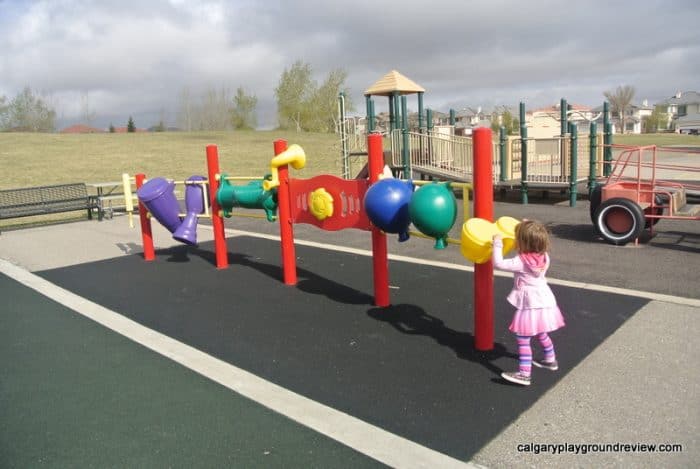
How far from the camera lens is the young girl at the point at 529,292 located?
153 inches

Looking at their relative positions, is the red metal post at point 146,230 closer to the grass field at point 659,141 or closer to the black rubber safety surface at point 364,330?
the black rubber safety surface at point 364,330

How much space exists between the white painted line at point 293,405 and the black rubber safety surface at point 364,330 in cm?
9

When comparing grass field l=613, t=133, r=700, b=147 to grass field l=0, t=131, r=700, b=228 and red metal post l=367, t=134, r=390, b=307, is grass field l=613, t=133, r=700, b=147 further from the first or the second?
red metal post l=367, t=134, r=390, b=307

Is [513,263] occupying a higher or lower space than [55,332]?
higher

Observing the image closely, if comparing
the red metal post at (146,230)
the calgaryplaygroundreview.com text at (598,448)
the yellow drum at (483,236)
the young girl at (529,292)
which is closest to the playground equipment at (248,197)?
the red metal post at (146,230)

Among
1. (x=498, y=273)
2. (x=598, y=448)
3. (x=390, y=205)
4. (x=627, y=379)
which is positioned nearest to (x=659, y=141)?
(x=498, y=273)

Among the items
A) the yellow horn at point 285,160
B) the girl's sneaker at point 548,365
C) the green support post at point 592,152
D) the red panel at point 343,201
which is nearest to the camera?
the girl's sneaker at point 548,365

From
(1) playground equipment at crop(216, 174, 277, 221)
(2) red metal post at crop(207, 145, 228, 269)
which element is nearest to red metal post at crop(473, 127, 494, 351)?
(1) playground equipment at crop(216, 174, 277, 221)

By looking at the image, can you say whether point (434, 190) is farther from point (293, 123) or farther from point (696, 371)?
point (293, 123)

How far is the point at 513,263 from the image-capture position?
3.92 meters

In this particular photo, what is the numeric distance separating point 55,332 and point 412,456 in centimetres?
404

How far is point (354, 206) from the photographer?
5922mm

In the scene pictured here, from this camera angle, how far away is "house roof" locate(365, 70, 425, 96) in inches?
703

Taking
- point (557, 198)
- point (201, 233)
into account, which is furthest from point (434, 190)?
point (557, 198)
